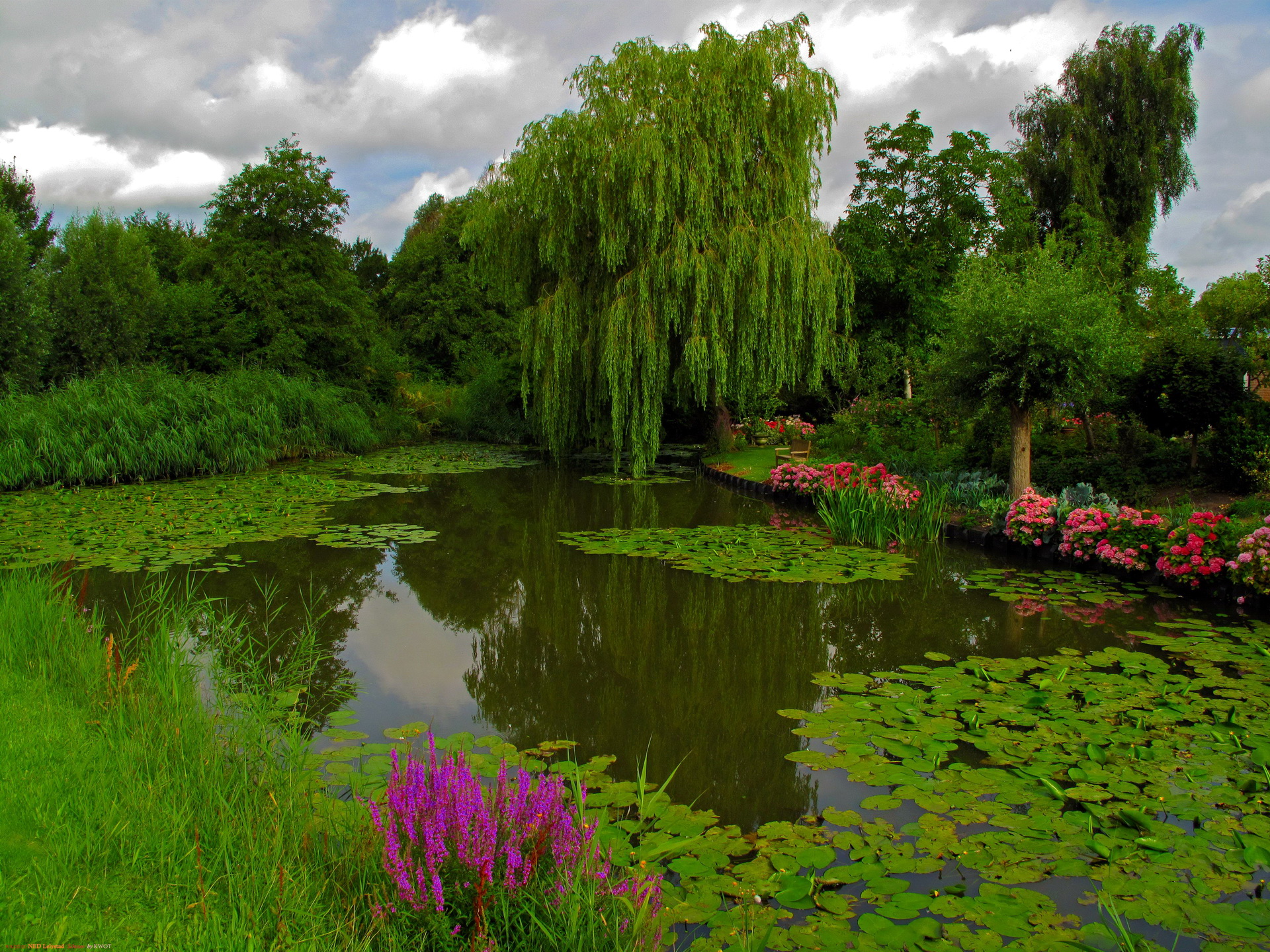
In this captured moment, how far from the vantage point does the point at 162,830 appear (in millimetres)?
2496

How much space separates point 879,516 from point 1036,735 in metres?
5.35

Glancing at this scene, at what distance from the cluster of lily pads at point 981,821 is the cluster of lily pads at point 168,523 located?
491cm

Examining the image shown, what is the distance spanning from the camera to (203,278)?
23125mm

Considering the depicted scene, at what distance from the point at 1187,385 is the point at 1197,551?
360 centimetres

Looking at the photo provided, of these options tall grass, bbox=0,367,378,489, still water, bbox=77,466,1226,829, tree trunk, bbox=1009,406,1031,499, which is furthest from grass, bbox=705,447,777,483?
tall grass, bbox=0,367,378,489

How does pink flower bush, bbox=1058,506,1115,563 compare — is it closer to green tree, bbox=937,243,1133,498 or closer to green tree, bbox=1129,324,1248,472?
green tree, bbox=937,243,1133,498

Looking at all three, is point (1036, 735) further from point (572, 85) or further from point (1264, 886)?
point (572, 85)

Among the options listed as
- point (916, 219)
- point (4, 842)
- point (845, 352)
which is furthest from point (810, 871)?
point (916, 219)

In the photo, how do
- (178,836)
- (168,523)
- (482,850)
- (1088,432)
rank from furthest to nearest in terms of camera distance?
(1088,432) < (168,523) < (178,836) < (482,850)

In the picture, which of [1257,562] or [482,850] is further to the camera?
[1257,562]

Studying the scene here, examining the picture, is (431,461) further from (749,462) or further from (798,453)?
(798,453)

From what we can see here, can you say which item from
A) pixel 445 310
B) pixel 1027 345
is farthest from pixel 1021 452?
pixel 445 310

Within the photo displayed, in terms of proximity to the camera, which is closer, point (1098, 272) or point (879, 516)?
point (879, 516)

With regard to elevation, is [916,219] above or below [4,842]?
above
